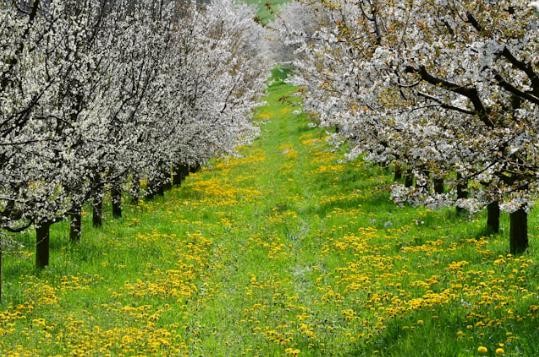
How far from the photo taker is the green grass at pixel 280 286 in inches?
427

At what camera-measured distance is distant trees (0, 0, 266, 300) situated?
11867 millimetres

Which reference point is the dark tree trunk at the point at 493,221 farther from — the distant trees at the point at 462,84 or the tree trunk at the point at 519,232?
the distant trees at the point at 462,84

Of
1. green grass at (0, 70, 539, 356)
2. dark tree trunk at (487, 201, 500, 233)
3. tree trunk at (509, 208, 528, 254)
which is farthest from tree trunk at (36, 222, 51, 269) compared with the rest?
dark tree trunk at (487, 201, 500, 233)

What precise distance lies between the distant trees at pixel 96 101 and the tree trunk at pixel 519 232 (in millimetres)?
9825

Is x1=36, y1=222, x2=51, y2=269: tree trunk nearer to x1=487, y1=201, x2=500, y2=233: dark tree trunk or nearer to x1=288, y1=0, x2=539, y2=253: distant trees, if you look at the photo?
x1=288, y1=0, x2=539, y2=253: distant trees

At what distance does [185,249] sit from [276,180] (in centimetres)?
1679

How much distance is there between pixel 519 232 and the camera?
1458 centimetres

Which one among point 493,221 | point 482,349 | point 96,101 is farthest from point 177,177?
point 482,349

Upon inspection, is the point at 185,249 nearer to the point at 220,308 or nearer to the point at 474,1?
the point at 220,308

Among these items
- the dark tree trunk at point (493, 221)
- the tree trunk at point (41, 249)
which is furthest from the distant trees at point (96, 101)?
the dark tree trunk at point (493, 221)

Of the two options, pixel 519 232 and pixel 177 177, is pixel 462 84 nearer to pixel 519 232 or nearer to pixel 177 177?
pixel 519 232

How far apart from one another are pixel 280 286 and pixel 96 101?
289 inches

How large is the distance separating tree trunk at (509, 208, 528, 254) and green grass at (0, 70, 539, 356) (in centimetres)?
39

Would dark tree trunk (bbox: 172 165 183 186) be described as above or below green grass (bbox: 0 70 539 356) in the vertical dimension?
above
